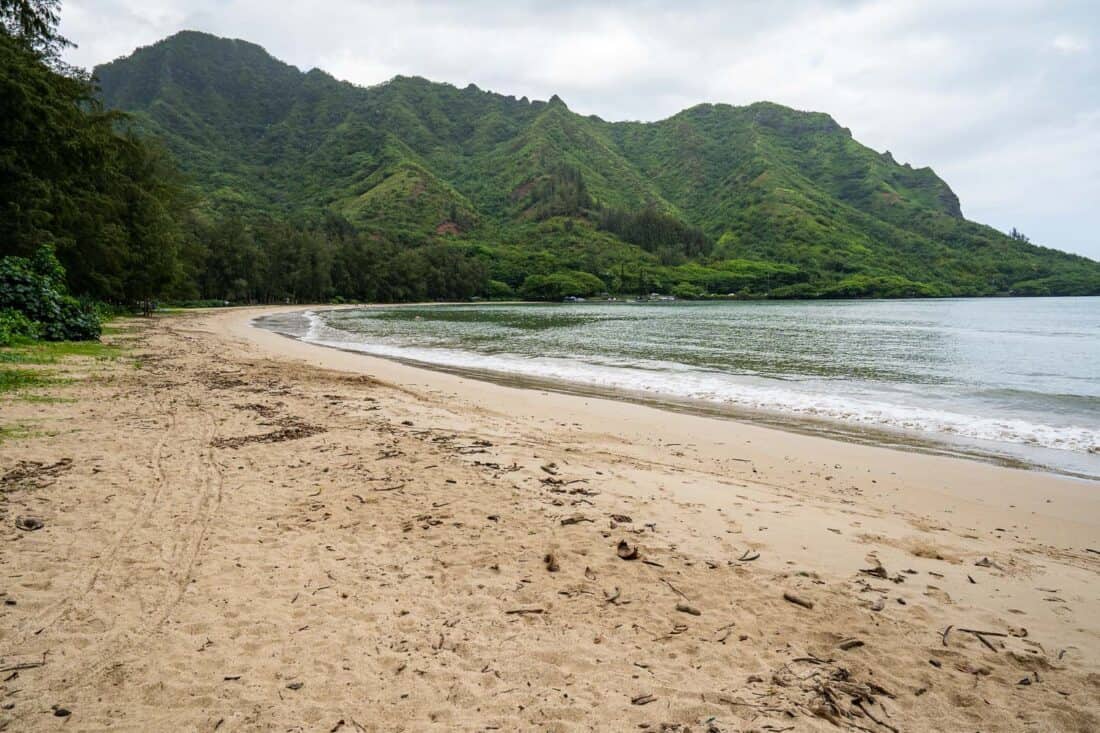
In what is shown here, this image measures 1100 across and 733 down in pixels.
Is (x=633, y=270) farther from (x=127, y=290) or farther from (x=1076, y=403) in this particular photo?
(x=1076, y=403)

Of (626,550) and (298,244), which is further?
(298,244)

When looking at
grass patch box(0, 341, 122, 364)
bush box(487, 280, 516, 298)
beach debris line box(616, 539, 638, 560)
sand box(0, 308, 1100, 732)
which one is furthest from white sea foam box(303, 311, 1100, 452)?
bush box(487, 280, 516, 298)

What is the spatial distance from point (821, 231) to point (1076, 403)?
201m

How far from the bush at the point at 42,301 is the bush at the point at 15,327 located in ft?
0.63

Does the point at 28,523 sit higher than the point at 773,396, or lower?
higher

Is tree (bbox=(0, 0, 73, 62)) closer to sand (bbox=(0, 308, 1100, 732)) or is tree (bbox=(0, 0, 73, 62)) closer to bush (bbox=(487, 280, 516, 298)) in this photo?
sand (bbox=(0, 308, 1100, 732))

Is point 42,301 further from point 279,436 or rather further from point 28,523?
point 28,523

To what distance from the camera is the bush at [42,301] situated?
18062mm

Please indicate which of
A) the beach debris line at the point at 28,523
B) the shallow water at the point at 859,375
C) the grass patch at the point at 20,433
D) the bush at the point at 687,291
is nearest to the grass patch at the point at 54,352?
the grass patch at the point at 20,433

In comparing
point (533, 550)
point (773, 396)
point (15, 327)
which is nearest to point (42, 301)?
point (15, 327)

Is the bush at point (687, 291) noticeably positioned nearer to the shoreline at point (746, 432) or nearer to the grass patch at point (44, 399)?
the shoreline at point (746, 432)

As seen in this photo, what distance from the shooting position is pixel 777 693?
3.24 metres

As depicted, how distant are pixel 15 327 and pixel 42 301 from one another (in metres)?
2.17

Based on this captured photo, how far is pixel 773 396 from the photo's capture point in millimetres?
15562
